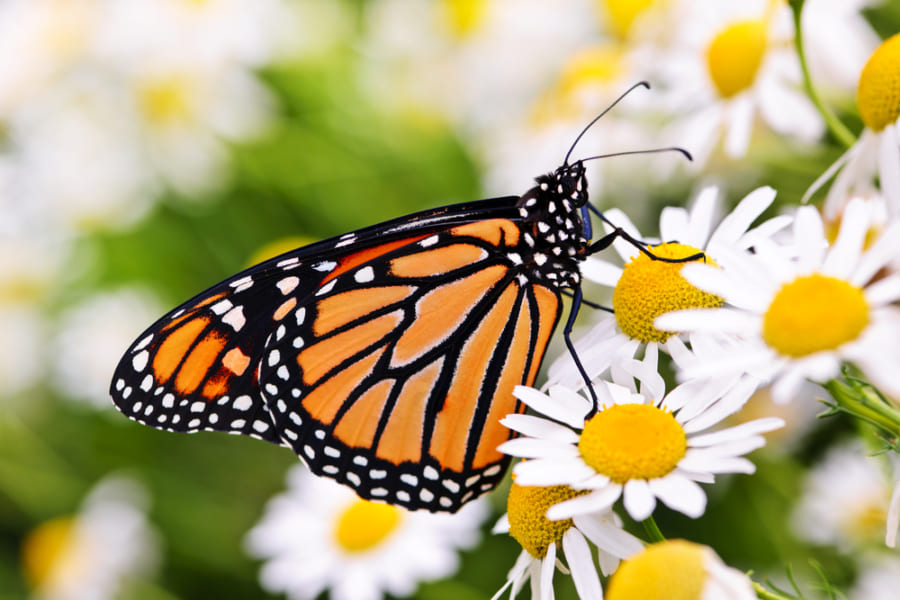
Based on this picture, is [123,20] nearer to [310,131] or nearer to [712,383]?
[310,131]

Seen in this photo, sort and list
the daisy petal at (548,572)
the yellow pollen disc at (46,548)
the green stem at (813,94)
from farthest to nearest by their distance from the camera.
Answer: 1. the yellow pollen disc at (46,548)
2. the green stem at (813,94)
3. the daisy petal at (548,572)

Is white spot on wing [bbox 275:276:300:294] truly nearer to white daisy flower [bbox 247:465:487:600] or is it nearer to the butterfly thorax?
the butterfly thorax

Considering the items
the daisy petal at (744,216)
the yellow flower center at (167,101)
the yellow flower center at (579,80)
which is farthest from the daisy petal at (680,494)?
the yellow flower center at (167,101)

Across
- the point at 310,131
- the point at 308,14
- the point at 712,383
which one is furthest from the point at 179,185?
the point at 712,383

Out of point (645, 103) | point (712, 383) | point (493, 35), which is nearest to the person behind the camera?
point (712, 383)

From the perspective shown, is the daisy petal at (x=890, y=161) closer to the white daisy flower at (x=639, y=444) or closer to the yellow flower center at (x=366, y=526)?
the white daisy flower at (x=639, y=444)

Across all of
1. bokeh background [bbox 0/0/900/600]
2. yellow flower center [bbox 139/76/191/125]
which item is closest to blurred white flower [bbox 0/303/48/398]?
bokeh background [bbox 0/0/900/600]
